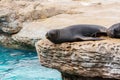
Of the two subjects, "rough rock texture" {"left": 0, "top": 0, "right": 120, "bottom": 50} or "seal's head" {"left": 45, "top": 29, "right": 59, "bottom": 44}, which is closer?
"seal's head" {"left": 45, "top": 29, "right": 59, "bottom": 44}

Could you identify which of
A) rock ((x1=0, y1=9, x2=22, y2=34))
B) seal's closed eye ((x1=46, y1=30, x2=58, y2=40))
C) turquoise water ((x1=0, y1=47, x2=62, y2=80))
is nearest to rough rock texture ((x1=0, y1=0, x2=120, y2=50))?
rock ((x1=0, y1=9, x2=22, y2=34))

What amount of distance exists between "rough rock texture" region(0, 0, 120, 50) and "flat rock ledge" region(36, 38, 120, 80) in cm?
299

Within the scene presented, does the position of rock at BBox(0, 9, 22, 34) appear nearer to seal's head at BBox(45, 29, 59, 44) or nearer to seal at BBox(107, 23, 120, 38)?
seal's head at BBox(45, 29, 59, 44)

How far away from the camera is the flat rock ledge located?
5.79 m

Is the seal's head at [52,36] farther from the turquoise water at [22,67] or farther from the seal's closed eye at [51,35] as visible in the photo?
the turquoise water at [22,67]

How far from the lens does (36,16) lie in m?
11.1

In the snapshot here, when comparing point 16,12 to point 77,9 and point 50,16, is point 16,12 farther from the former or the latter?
point 77,9

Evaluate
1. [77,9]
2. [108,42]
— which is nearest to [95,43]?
[108,42]

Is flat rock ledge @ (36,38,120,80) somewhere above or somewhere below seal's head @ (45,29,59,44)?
below

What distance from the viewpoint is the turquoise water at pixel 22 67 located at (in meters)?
8.66

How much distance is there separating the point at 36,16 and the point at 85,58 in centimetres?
535

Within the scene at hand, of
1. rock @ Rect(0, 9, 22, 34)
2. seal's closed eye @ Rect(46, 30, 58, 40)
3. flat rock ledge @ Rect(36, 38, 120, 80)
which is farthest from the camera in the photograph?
rock @ Rect(0, 9, 22, 34)

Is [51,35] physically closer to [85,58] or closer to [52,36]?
[52,36]

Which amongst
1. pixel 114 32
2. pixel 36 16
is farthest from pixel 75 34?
pixel 36 16
